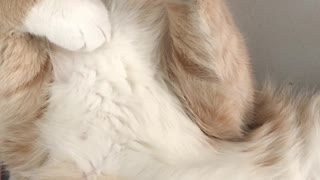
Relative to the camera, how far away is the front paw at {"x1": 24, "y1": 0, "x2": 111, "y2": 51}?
1061 millimetres

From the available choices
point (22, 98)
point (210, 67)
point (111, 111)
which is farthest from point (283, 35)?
point (22, 98)

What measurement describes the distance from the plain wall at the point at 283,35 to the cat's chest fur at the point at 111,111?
341mm

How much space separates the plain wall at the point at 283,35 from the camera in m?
1.42

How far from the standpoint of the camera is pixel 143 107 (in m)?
1.13

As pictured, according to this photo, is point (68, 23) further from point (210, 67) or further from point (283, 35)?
point (283, 35)

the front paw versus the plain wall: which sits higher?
the front paw

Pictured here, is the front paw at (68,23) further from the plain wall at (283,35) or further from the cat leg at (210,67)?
the plain wall at (283,35)

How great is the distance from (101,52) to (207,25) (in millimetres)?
183

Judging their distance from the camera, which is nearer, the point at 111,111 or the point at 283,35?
the point at 111,111

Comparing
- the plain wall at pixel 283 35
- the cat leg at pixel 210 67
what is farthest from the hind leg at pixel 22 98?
the plain wall at pixel 283 35

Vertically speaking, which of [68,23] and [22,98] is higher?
[68,23]

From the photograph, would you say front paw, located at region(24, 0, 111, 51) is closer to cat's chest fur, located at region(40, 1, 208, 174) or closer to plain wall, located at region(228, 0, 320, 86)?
cat's chest fur, located at region(40, 1, 208, 174)

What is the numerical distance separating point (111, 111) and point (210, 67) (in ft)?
0.58

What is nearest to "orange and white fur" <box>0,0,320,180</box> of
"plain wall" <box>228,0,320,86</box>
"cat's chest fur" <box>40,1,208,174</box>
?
"cat's chest fur" <box>40,1,208,174</box>
